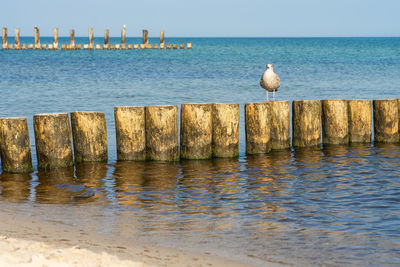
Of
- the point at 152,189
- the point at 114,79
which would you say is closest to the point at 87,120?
the point at 152,189

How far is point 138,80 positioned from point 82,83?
129 inches

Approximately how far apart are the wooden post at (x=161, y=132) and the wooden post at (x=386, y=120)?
13.6ft

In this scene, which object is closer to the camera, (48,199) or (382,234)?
(382,234)

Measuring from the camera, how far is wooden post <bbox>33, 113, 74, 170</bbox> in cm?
885

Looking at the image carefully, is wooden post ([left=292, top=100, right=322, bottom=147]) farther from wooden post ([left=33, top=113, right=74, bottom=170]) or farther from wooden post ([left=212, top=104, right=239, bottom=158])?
wooden post ([left=33, top=113, right=74, bottom=170])

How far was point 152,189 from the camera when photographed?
798 centimetres

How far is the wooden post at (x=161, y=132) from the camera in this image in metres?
9.40

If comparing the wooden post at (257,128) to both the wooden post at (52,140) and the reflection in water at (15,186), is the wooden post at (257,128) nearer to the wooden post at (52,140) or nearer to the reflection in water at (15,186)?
the wooden post at (52,140)

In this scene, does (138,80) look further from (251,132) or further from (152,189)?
(152,189)

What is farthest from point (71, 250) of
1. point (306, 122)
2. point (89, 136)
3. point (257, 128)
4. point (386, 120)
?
point (386, 120)

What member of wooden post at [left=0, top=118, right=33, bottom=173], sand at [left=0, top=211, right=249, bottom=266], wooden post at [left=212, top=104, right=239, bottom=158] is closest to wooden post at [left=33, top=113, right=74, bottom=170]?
wooden post at [left=0, top=118, right=33, bottom=173]

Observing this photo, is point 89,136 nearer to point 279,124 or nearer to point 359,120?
point 279,124

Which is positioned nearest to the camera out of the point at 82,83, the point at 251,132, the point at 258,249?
the point at 258,249

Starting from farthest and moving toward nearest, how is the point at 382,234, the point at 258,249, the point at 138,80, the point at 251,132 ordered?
the point at 138,80 → the point at 251,132 → the point at 382,234 → the point at 258,249
